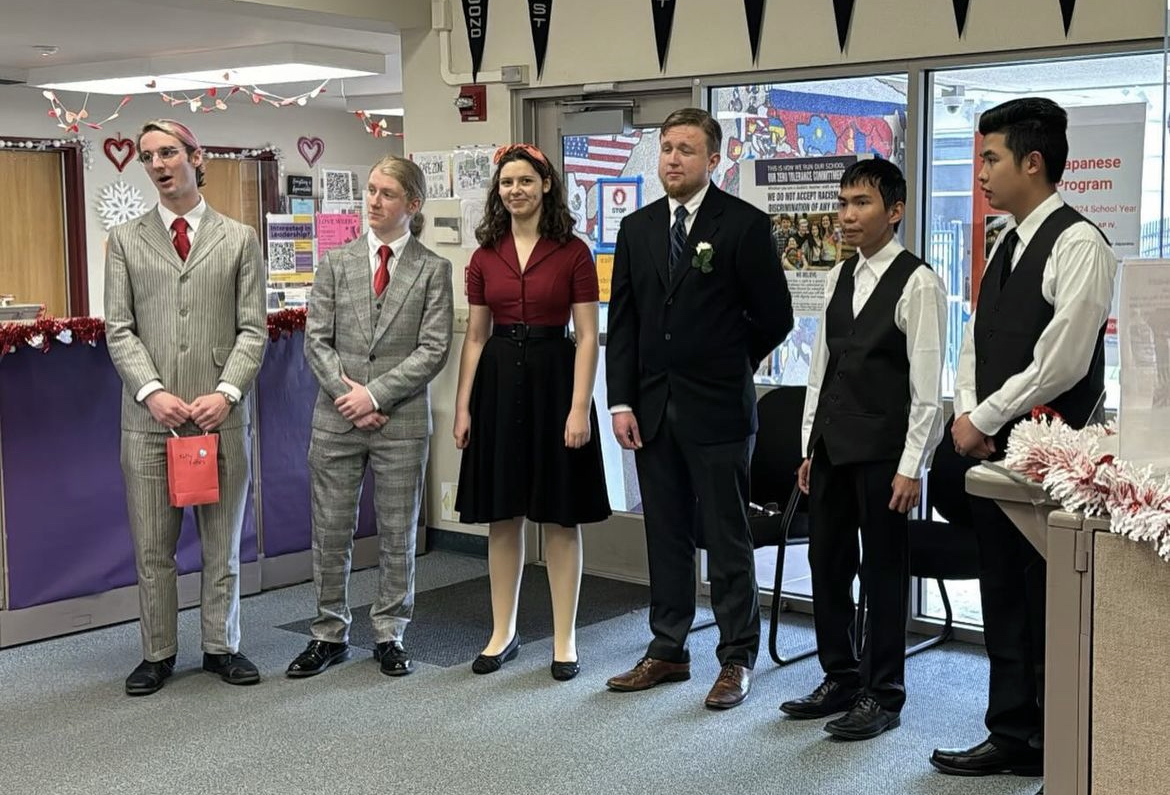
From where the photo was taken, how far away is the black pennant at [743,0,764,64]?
184 inches

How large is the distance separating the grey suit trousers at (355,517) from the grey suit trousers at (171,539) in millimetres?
236

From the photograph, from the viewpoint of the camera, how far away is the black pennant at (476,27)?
554 cm

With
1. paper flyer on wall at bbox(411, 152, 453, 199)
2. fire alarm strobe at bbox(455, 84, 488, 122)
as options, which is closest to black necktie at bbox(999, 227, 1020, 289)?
fire alarm strobe at bbox(455, 84, 488, 122)

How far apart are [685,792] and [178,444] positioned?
174 cm

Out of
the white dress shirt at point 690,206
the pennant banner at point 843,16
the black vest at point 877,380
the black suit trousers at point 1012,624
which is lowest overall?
the black suit trousers at point 1012,624

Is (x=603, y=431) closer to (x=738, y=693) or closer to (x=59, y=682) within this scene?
(x=738, y=693)

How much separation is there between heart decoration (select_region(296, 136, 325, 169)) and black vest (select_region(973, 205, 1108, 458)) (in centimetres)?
1073

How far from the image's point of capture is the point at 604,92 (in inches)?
205

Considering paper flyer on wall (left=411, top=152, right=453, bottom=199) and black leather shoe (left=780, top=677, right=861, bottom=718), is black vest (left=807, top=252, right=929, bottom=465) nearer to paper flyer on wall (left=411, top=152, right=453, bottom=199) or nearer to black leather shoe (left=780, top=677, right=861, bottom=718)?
black leather shoe (left=780, top=677, right=861, bottom=718)

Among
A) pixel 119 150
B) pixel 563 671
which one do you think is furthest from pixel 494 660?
pixel 119 150

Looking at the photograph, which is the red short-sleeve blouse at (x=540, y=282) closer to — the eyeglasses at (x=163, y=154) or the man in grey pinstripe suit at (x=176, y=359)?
the man in grey pinstripe suit at (x=176, y=359)

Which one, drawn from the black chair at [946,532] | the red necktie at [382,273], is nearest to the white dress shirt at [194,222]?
the red necktie at [382,273]

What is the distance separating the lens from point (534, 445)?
4.03m

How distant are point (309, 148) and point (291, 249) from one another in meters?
5.43
